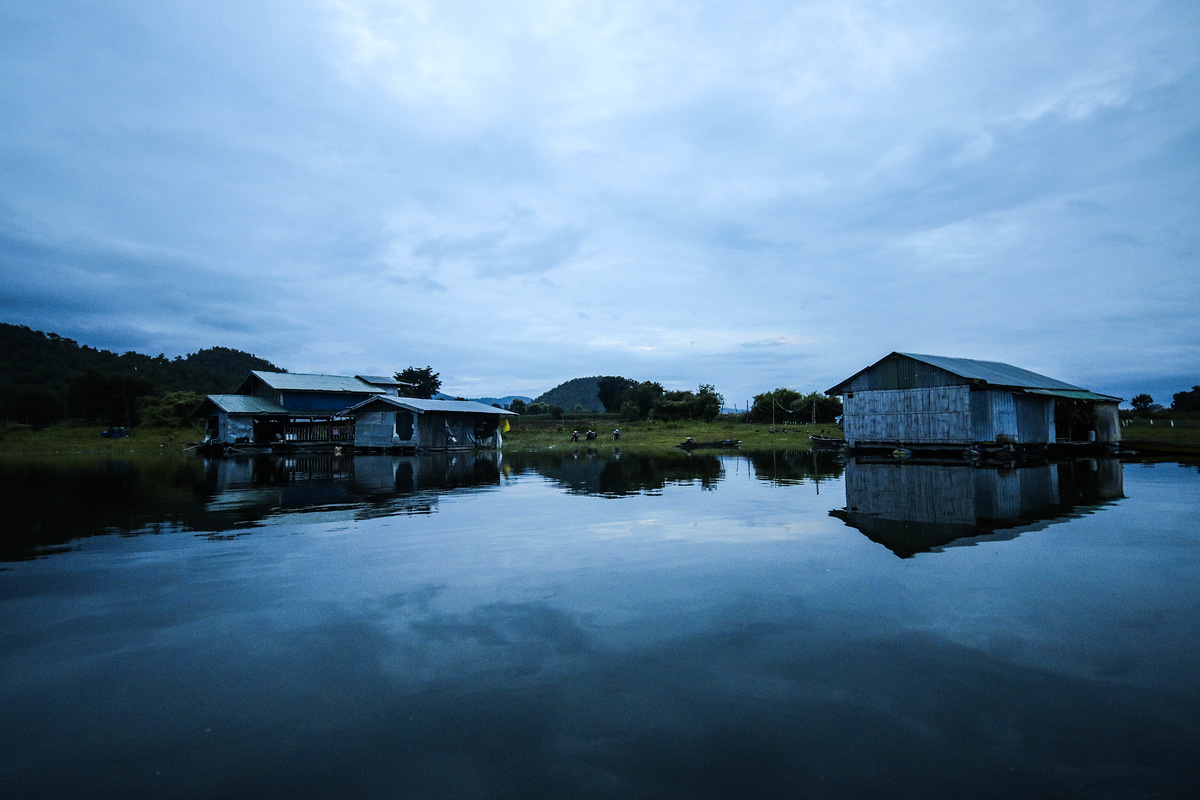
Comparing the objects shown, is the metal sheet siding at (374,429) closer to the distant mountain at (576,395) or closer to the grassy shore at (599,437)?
the grassy shore at (599,437)

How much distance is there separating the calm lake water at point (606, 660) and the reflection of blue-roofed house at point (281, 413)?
39.4 meters

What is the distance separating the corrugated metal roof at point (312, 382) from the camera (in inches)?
1983

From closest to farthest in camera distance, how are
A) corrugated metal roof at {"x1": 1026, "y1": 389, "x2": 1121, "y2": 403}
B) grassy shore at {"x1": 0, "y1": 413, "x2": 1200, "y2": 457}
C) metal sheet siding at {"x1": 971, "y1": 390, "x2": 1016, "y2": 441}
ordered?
metal sheet siding at {"x1": 971, "y1": 390, "x2": 1016, "y2": 441}
corrugated metal roof at {"x1": 1026, "y1": 389, "x2": 1121, "y2": 403}
grassy shore at {"x1": 0, "y1": 413, "x2": 1200, "y2": 457}

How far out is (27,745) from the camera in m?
4.31

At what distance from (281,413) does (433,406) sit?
13.4m

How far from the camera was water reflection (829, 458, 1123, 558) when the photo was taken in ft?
37.7

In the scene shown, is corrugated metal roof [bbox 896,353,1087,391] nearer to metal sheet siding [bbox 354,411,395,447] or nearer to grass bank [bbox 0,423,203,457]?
metal sheet siding [bbox 354,411,395,447]

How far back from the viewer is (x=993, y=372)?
1535 inches

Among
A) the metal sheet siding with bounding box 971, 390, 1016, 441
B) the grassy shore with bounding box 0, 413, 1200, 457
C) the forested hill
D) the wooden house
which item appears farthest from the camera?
the forested hill

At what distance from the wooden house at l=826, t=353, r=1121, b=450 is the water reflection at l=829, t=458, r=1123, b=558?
7.08 meters

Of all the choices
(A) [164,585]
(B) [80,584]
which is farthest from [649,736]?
(B) [80,584]

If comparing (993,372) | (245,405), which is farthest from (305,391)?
(993,372)

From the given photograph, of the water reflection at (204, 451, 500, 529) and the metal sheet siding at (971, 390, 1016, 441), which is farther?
the metal sheet siding at (971, 390, 1016, 441)

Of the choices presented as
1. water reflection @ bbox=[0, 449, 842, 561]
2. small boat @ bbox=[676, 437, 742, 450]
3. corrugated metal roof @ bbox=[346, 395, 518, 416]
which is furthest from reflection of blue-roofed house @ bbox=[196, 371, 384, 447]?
small boat @ bbox=[676, 437, 742, 450]
